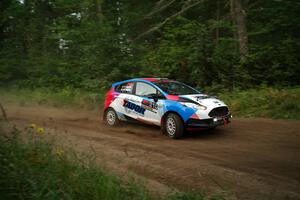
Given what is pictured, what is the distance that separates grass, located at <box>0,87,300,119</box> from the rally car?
342cm

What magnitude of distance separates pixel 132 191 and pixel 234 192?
1.93 metres

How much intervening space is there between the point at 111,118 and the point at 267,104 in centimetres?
583

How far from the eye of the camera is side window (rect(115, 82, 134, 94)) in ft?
41.5

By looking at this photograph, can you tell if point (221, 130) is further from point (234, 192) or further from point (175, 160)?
point (234, 192)

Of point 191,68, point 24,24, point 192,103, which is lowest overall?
point 192,103

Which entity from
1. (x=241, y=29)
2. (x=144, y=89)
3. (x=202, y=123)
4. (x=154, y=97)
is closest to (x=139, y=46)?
(x=241, y=29)

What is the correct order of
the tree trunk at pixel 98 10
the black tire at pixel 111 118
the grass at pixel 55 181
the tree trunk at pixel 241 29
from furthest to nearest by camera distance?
the tree trunk at pixel 98 10, the tree trunk at pixel 241 29, the black tire at pixel 111 118, the grass at pixel 55 181

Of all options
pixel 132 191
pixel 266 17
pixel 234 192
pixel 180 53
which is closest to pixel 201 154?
Answer: pixel 234 192

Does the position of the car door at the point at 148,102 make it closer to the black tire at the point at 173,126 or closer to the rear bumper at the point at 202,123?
the black tire at the point at 173,126

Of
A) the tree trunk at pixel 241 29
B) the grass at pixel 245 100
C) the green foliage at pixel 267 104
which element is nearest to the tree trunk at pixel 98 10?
the grass at pixel 245 100

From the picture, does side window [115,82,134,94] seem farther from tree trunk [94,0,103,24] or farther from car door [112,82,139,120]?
tree trunk [94,0,103,24]

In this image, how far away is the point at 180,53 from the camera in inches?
802

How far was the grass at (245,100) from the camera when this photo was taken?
13781mm

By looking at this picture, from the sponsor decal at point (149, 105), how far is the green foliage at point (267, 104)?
14.1 ft
